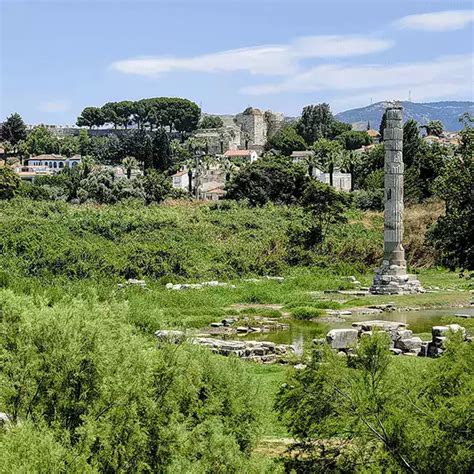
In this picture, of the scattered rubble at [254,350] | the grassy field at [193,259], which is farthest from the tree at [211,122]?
the scattered rubble at [254,350]

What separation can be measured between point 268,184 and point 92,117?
7095cm

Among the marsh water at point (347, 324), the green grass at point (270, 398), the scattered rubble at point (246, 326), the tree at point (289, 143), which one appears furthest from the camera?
the tree at point (289, 143)

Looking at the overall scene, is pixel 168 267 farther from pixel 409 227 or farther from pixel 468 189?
pixel 468 189

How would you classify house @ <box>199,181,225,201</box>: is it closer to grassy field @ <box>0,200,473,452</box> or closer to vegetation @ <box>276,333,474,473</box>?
grassy field @ <box>0,200,473,452</box>

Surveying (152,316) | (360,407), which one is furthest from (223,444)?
(152,316)

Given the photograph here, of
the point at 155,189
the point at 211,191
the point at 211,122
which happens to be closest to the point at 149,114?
the point at 211,122

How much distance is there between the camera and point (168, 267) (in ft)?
117

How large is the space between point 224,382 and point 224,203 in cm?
4060

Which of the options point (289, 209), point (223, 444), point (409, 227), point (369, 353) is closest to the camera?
point (223, 444)

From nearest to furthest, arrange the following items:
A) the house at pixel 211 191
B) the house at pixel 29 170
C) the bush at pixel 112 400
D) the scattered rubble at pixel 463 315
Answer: the bush at pixel 112 400 → the scattered rubble at pixel 463 315 → the house at pixel 211 191 → the house at pixel 29 170

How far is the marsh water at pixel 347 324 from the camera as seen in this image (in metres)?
24.7

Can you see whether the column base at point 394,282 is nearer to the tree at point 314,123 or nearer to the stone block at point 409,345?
the stone block at point 409,345

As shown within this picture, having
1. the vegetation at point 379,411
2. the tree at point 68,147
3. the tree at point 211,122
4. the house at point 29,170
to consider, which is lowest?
the vegetation at point 379,411

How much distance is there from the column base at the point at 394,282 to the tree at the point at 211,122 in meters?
96.4
